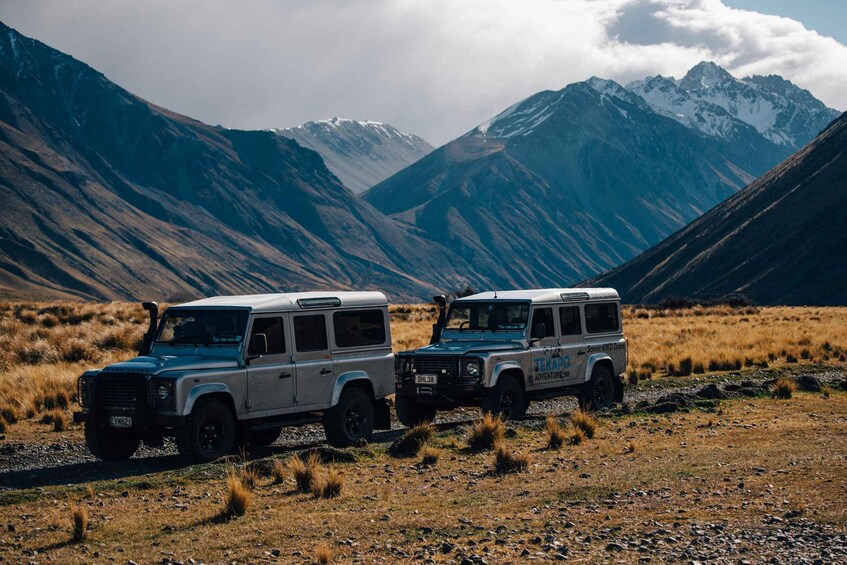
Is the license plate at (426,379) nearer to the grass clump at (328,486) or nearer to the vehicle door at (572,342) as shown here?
the vehicle door at (572,342)

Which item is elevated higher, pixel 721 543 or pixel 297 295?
pixel 297 295

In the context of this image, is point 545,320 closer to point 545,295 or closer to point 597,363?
point 545,295

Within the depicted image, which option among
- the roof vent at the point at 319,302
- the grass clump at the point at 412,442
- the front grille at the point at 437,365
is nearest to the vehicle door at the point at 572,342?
the front grille at the point at 437,365

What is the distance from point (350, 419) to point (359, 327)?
1.60 metres

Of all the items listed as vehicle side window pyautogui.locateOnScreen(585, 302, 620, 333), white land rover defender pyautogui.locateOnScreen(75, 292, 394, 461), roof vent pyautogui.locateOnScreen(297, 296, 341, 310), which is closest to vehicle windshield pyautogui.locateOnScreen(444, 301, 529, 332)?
vehicle side window pyautogui.locateOnScreen(585, 302, 620, 333)

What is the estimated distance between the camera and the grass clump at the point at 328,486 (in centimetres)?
1241

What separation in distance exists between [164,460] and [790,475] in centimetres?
915

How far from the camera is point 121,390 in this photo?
14922mm

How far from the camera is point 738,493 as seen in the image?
1220cm

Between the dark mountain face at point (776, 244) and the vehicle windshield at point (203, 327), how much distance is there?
118893 millimetres

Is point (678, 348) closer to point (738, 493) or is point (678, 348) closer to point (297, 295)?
point (297, 295)

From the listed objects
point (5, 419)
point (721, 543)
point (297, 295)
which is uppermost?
point (297, 295)

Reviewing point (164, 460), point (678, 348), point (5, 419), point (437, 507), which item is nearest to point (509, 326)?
point (164, 460)

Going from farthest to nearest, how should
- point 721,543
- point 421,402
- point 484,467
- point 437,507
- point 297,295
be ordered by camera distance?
point 421,402
point 297,295
point 484,467
point 437,507
point 721,543
